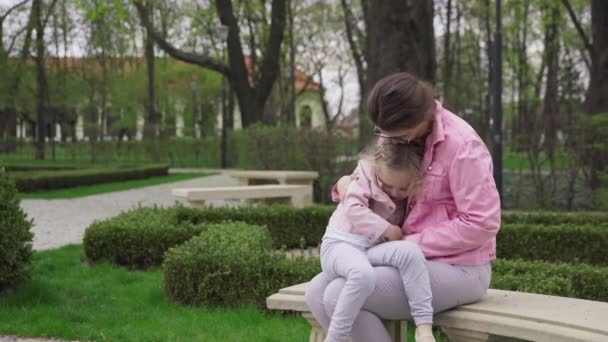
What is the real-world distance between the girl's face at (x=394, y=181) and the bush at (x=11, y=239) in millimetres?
3670

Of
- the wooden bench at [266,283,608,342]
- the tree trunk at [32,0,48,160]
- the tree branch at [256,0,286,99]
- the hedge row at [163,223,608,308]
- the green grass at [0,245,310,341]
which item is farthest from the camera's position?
the tree trunk at [32,0,48,160]

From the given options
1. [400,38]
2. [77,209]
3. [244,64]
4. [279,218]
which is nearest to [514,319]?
[279,218]

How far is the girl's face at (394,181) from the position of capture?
3.18 m

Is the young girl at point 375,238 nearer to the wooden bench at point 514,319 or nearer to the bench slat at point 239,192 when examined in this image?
the wooden bench at point 514,319

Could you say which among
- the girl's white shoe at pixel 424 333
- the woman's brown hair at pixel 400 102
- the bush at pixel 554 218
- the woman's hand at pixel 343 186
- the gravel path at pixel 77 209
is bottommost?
the gravel path at pixel 77 209

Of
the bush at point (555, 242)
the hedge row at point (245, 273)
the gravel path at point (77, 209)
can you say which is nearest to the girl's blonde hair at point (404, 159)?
the hedge row at point (245, 273)

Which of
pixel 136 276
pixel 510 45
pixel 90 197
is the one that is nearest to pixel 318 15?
pixel 510 45

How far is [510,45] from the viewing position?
44.2m

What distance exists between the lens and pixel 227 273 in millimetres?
5805

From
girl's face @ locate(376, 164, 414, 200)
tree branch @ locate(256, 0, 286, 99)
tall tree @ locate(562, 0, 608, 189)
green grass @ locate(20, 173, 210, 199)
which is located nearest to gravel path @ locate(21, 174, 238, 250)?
green grass @ locate(20, 173, 210, 199)

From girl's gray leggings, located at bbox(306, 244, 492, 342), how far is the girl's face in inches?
9.1

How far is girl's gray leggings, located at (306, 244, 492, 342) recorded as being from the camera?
A: 314cm

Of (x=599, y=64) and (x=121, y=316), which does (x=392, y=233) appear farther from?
(x=599, y=64)

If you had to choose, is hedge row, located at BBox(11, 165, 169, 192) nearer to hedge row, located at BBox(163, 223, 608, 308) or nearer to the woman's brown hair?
hedge row, located at BBox(163, 223, 608, 308)
